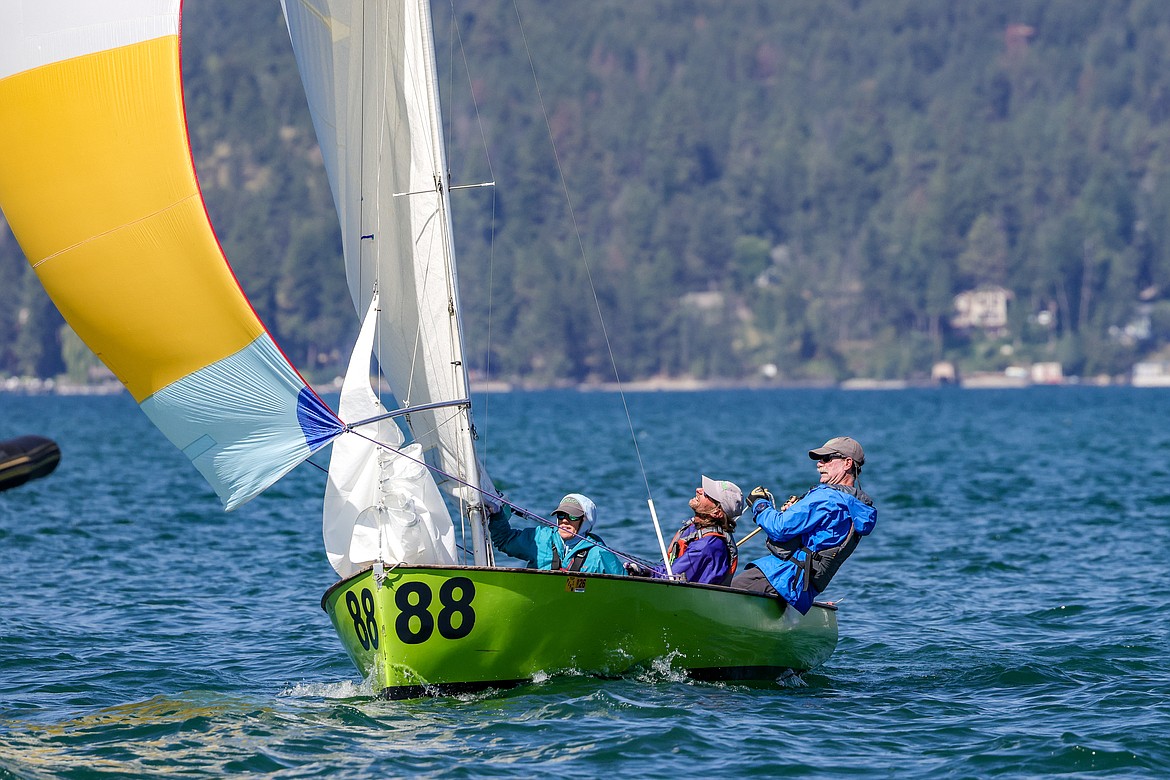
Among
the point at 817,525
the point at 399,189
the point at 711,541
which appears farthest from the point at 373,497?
the point at 817,525

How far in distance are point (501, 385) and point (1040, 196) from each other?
55763mm

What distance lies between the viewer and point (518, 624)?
32.7ft

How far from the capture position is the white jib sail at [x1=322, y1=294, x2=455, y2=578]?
995 centimetres

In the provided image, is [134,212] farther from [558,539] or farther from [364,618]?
[558,539]

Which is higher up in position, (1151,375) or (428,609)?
(428,609)

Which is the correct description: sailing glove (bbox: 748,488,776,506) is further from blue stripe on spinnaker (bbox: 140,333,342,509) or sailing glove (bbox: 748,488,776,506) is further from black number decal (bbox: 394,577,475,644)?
blue stripe on spinnaker (bbox: 140,333,342,509)

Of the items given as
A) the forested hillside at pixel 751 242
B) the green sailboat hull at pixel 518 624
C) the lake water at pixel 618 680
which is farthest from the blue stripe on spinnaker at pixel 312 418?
the forested hillside at pixel 751 242

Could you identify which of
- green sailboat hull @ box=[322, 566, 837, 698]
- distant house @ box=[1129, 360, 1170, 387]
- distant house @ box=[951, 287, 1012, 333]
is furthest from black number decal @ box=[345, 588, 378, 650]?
distant house @ box=[951, 287, 1012, 333]

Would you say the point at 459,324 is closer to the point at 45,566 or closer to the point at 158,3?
the point at 158,3

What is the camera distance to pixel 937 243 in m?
154

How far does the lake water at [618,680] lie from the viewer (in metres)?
9.27

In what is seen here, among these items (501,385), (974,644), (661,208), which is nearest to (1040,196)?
(661,208)

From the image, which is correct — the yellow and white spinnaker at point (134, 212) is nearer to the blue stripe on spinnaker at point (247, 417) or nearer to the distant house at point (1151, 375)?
the blue stripe on spinnaker at point (247, 417)

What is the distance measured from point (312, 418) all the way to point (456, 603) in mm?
1357
